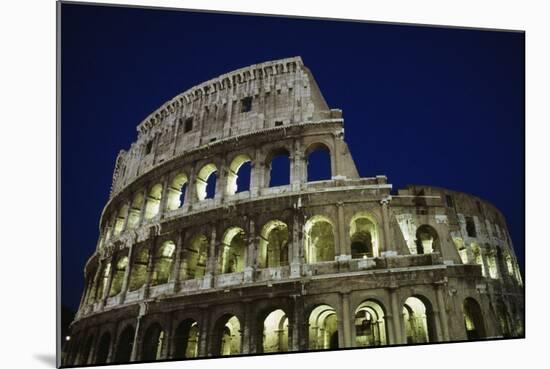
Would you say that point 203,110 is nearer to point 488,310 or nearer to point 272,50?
point 272,50

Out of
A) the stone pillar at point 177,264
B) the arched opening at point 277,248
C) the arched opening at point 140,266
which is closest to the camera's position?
Result: the stone pillar at point 177,264

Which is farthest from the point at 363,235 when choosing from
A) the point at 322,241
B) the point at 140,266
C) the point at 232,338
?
the point at 140,266

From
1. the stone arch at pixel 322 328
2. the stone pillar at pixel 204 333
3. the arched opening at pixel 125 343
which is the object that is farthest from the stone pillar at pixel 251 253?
the arched opening at pixel 125 343

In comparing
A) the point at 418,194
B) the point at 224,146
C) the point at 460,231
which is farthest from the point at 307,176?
the point at 460,231

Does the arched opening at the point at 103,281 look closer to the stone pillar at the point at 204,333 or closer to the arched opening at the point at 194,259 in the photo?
the arched opening at the point at 194,259

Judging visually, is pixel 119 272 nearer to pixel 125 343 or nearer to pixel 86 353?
pixel 125 343
